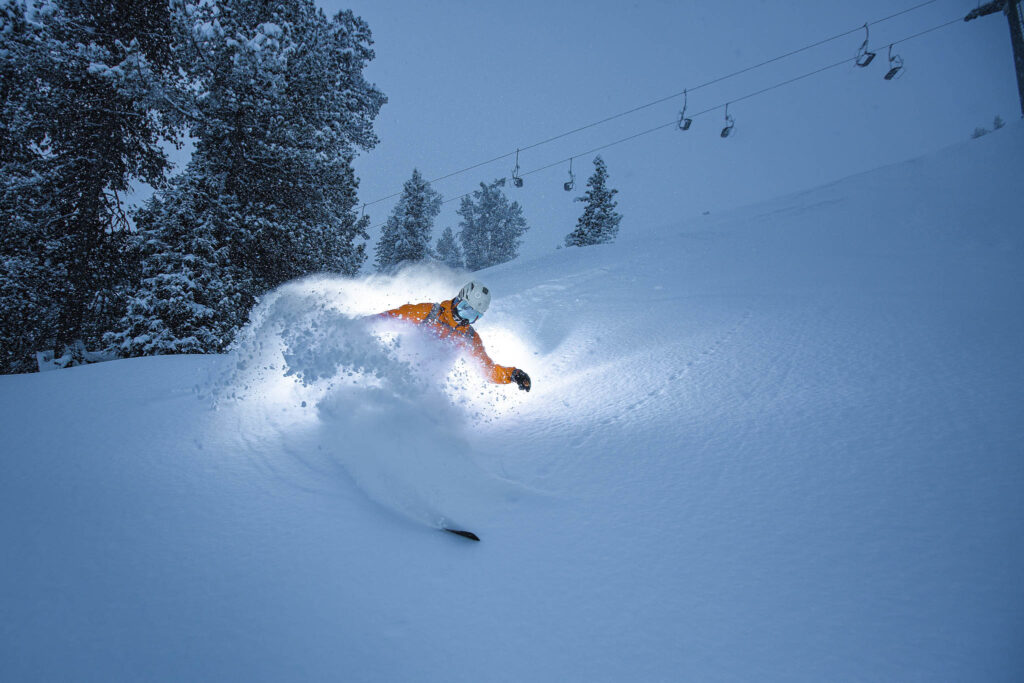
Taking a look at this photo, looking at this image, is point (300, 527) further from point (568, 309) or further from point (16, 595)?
point (568, 309)

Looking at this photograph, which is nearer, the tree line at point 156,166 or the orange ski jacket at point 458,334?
the orange ski jacket at point 458,334

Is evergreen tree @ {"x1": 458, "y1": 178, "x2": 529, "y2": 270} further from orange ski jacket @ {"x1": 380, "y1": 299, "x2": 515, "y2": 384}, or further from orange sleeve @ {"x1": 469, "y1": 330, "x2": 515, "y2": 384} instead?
orange sleeve @ {"x1": 469, "y1": 330, "x2": 515, "y2": 384}

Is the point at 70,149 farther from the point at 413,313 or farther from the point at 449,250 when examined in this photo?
the point at 449,250

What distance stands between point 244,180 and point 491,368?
9.76m

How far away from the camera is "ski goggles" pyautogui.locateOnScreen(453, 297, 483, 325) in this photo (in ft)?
16.4

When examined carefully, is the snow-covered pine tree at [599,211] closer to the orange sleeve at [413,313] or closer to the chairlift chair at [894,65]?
the chairlift chair at [894,65]

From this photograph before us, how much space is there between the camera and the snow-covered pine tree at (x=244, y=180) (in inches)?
372

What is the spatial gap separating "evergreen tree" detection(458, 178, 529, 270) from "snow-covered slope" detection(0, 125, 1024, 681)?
123ft

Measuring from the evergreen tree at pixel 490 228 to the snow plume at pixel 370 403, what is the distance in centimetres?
3693

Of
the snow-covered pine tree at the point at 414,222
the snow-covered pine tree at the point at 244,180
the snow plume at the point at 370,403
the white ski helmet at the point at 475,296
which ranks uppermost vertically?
the snow-covered pine tree at the point at 414,222

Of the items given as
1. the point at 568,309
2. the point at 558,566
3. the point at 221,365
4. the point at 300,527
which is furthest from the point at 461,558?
the point at 568,309

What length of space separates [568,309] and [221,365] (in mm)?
5096

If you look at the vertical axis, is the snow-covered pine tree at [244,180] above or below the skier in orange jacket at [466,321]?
above

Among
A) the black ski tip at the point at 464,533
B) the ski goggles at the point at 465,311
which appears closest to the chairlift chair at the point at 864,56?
the ski goggles at the point at 465,311
